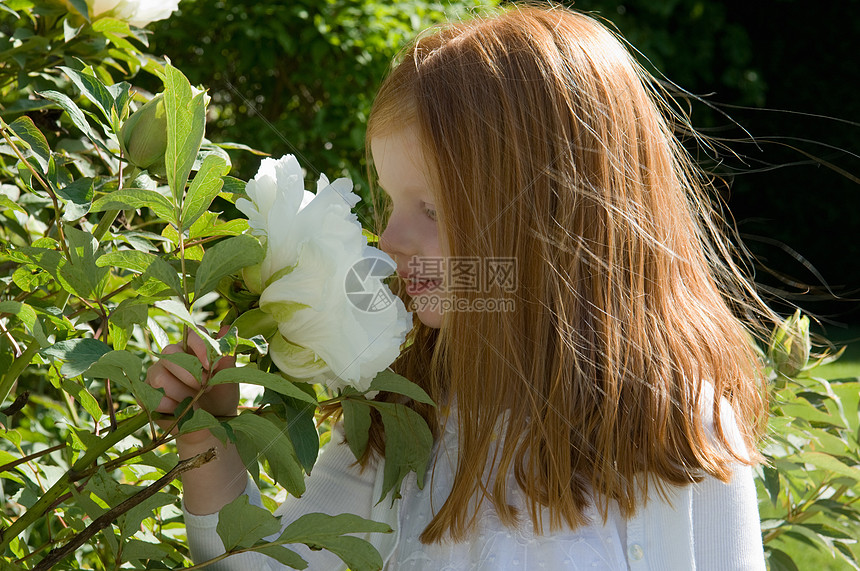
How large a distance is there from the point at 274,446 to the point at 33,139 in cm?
36

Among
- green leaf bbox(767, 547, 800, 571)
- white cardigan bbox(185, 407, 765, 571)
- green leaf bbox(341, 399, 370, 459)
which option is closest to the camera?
green leaf bbox(341, 399, 370, 459)

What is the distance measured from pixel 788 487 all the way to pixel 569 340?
566 mm

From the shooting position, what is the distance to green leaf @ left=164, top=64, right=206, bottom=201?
1.81 ft

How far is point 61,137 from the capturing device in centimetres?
106

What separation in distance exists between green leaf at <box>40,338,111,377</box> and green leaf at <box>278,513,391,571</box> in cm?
19

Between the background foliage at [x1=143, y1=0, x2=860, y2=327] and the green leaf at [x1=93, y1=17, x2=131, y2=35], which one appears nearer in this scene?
the green leaf at [x1=93, y1=17, x2=131, y2=35]

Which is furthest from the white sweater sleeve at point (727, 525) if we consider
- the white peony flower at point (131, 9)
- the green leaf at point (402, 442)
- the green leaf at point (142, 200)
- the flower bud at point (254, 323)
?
the white peony flower at point (131, 9)

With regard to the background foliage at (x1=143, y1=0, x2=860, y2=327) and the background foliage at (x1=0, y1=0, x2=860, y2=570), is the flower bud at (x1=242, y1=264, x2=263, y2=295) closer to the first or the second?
the background foliage at (x1=0, y1=0, x2=860, y2=570)

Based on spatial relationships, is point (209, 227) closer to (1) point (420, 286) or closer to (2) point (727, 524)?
(1) point (420, 286)

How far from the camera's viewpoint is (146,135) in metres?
0.64

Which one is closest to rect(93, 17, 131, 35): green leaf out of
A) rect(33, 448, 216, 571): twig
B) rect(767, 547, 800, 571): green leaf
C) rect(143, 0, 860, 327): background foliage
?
rect(33, 448, 216, 571): twig

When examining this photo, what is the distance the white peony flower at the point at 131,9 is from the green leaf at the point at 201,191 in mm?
491

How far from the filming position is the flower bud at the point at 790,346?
4.04ft

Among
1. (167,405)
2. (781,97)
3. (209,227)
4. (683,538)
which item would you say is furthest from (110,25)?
(781,97)
